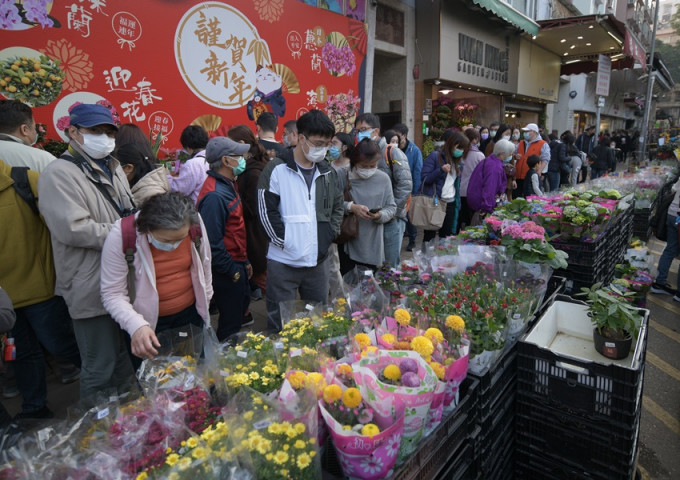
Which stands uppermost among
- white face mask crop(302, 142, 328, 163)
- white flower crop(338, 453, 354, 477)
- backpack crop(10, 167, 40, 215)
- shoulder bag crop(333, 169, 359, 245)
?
white face mask crop(302, 142, 328, 163)

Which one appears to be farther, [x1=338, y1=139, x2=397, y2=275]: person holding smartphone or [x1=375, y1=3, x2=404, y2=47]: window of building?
[x1=375, y1=3, x2=404, y2=47]: window of building

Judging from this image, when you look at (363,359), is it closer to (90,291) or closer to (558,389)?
(558,389)

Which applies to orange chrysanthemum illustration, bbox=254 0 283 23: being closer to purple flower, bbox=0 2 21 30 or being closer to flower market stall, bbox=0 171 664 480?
purple flower, bbox=0 2 21 30

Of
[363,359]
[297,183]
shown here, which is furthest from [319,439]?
[297,183]

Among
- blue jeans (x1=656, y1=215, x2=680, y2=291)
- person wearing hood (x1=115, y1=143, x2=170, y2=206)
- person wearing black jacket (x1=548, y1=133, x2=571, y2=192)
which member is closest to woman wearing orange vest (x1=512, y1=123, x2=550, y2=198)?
person wearing black jacket (x1=548, y1=133, x2=571, y2=192)

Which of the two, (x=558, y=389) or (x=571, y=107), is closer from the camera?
(x=558, y=389)

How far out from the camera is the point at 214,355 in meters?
1.78

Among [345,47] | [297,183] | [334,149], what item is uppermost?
[345,47]

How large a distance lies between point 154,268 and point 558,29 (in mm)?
14938

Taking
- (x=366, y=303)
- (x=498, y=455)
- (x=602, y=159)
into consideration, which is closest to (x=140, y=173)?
(x=366, y=303)

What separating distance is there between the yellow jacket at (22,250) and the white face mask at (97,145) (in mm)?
517

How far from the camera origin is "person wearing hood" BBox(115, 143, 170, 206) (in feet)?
9.14

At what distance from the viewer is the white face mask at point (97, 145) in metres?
2.25

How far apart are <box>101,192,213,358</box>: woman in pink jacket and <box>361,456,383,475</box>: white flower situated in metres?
1.18
